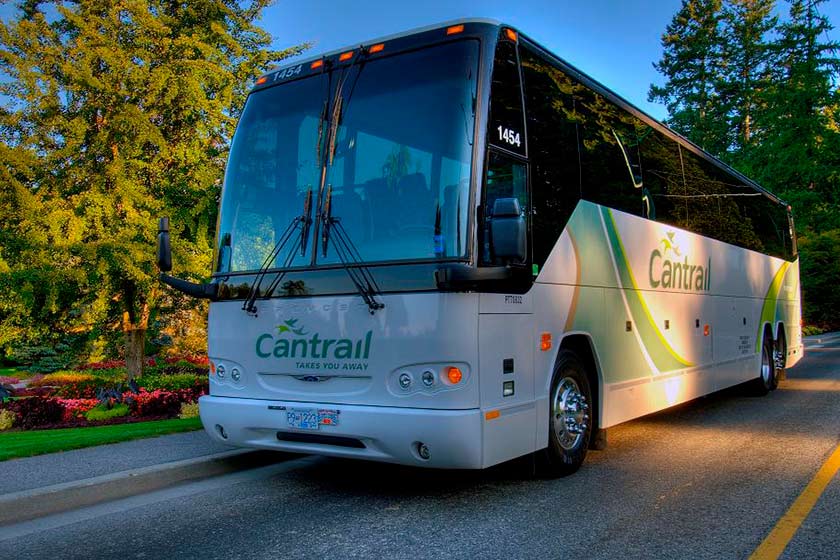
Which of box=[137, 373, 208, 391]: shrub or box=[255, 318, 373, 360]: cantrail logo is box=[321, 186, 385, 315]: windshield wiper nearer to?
box=[255, 318, 373, 360]: cantrail logo

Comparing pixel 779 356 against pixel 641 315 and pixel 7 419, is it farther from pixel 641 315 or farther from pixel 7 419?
pixel 7 419

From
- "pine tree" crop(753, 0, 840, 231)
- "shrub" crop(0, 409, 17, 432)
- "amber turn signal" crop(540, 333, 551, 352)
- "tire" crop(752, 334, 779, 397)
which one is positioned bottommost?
"shrub" crop(0, 409, 17, 432)

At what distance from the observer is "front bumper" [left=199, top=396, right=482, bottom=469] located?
5.30 meters

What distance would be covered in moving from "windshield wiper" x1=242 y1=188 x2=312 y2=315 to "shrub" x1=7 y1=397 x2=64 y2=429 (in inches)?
296

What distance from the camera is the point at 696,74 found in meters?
56.2

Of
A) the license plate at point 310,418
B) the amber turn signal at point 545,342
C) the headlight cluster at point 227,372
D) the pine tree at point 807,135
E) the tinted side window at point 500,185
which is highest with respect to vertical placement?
the pine tree at point 807,135

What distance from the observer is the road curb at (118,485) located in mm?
5656

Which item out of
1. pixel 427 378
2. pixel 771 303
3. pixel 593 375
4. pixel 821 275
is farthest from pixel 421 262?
pixel 821 275

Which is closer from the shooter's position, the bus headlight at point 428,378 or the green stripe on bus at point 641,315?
the bus headlight at point 428,378

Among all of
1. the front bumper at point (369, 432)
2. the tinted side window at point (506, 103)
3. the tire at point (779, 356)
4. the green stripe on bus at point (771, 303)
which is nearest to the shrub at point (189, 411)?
the front bumper at point (369, 432)

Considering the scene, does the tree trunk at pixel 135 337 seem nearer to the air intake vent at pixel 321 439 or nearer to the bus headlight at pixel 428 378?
the air intake vent at pixel 321 439

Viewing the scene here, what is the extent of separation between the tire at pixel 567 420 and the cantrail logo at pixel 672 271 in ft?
7.74

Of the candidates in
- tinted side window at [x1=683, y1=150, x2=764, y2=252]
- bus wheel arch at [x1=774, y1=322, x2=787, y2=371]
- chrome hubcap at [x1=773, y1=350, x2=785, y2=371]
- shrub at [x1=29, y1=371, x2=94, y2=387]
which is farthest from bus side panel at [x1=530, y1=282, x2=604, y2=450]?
shrub at [x1=29, y1=371, x2=94, y2=387]

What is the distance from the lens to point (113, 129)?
55.3ft
